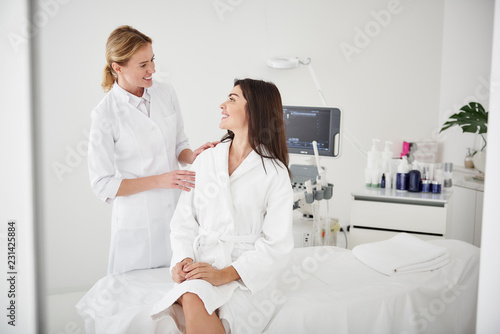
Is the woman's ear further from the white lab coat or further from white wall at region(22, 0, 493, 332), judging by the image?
white wall at region(22, 0, 493, 332)

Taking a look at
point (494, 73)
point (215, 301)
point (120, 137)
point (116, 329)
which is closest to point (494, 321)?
point (494, 73)

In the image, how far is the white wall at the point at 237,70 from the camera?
1.69 m

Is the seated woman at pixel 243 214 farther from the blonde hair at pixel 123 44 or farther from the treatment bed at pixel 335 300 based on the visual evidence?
the blonde hair at pixel 123 44

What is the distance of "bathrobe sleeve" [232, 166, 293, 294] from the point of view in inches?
48.9

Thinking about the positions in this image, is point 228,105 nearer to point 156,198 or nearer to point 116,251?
point 156,198

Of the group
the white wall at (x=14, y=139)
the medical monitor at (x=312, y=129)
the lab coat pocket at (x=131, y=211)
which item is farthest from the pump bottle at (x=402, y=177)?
the white wall at (x=14, y=139)

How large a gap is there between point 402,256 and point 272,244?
1.88 feet

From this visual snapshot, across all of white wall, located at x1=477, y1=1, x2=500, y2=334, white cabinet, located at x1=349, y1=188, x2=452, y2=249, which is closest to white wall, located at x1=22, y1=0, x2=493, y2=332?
white cabinet, located at x1=349, y1=188, x2=452, y2=249

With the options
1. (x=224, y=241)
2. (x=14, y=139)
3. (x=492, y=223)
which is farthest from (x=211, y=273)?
(x=492, y=223)

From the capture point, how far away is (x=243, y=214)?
4.39ft

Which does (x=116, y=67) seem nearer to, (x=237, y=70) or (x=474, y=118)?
(x=237, y=70)

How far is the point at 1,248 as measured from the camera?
929 millimetres

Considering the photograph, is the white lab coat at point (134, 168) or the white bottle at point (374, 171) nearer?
the white lab coat at point (134, 168)

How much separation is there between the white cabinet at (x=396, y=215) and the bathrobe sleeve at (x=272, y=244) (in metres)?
0.83
